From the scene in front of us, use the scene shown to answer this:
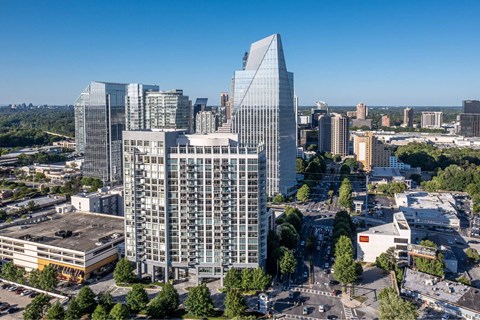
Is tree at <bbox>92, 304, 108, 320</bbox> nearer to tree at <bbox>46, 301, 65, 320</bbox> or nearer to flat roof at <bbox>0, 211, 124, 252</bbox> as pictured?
tree at <bbox>46, 301, 65, 320</bbox>

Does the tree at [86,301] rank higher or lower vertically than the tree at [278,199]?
lower

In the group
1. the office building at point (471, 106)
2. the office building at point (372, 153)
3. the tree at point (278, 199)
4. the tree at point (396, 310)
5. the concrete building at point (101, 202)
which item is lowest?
the tree at point (396, 310)

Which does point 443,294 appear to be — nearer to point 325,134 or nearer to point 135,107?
point 135,107

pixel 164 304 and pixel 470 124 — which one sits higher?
pixel 470 124

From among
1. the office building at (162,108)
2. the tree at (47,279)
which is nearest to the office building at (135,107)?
the office building at (162,108)

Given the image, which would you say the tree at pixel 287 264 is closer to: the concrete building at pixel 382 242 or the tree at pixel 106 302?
the concrete building at pixel 382 242

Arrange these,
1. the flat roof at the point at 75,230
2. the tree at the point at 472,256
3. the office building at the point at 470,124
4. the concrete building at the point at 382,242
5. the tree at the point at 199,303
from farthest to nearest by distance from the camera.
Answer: the office building at the point at 470,124, the tree at the point at 472,256, the concrete building at the point at 382,242, the flat roof at the point at 75,230, the tree at the point at 199,303

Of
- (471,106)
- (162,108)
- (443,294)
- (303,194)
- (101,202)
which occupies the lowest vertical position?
(443,294)

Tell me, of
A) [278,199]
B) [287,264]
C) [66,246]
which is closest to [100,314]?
[66,246]

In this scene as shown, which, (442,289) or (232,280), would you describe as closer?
(442,289)
